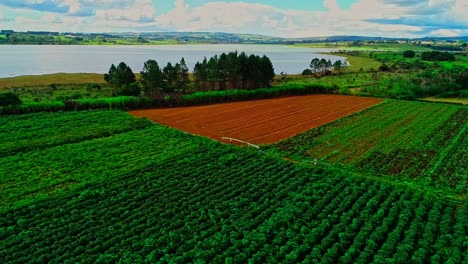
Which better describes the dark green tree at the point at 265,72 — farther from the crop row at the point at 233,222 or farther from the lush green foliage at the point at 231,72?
the crop row at the point at 233,222

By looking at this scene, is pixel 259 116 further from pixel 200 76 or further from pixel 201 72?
pixel 200 76

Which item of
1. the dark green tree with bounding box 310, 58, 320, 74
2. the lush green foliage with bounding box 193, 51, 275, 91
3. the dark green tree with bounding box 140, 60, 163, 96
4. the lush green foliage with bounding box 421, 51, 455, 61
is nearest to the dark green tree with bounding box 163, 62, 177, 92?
the dark green tree with bounding box 140, 60, 163, 96

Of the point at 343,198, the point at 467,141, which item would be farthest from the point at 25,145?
the point at 467,141

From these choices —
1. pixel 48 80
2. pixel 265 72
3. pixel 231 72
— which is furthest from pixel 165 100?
pixel 48 80

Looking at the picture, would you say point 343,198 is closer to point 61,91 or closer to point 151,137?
point 151,137

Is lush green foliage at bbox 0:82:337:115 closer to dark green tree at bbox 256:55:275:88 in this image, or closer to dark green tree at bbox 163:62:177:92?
dark green tree at bbox 256:55:275:88
